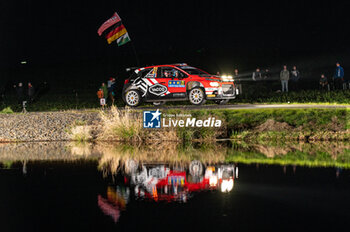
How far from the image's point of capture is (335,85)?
3400 centimetres

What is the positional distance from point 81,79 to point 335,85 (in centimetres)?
2315

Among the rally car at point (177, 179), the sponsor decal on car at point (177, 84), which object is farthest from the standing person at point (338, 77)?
the rally car at point (177, 179)

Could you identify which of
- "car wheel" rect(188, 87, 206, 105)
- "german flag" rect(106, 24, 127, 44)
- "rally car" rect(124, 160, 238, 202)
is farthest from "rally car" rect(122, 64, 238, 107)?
"rally car" rect(124, 160, 238, 202)

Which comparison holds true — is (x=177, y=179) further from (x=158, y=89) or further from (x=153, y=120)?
(x=153, y=120)

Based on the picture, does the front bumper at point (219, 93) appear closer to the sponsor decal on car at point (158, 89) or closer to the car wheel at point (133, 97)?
the sponsor decal on car at point (158, 89)

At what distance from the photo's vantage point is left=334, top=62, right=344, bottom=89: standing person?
30.4 meters

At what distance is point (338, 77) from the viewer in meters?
30.4

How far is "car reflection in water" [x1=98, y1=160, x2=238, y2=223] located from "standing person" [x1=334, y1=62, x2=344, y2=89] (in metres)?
17.9

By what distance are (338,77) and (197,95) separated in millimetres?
12827

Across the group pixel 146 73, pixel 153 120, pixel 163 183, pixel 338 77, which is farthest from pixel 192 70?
pixel 338 77

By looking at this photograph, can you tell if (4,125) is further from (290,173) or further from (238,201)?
(238,201)

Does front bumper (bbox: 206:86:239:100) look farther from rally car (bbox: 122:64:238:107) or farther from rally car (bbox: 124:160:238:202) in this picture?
rally car (bbox: 124:160:238:202)

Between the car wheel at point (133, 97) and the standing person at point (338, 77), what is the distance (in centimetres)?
1354

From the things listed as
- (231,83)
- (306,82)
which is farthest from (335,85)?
(231,83)
